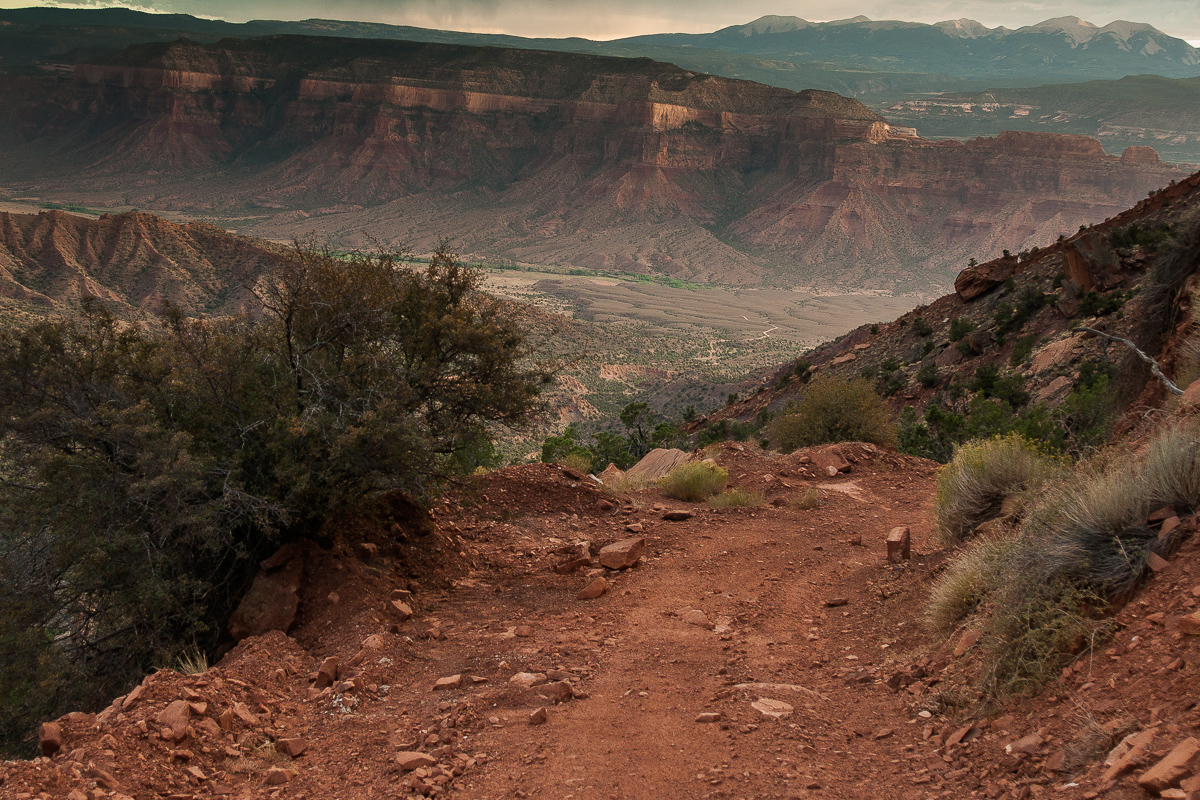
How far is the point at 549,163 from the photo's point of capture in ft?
552

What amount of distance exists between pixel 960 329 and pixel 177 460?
1075 inches

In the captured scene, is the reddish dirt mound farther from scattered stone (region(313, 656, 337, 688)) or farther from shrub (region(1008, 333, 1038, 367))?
shrub (region(1008, 333, 1038, 367))

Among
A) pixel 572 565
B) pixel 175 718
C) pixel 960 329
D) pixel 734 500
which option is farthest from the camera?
pixel 960 329

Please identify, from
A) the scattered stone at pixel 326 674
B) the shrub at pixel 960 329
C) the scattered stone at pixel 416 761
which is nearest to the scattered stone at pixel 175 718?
the scattered stone at pixel 326 674

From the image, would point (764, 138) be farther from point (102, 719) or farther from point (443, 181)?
point (102, 719)

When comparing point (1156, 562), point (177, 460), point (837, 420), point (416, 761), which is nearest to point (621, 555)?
point (416, 761)

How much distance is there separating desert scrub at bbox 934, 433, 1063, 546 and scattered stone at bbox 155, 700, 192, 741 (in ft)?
23.4

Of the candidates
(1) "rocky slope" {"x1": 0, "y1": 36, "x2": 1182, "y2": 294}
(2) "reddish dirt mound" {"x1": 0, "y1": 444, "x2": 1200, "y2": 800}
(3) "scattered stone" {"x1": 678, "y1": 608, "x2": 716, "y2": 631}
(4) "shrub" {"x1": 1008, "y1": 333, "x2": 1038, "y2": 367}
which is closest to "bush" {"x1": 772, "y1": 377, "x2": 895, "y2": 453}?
(4) "shrub" {"x1": 1008, "y1": 333, "x2": 1038, "y2": 367}

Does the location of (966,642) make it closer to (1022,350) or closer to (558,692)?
(558,692)

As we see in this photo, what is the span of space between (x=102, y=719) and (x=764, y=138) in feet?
550

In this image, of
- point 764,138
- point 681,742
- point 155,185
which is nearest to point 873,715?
point 681,742

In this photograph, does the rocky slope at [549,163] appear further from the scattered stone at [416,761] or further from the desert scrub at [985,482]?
the scattered stone at [416,761]

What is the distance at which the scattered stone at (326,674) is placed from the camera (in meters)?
6.77

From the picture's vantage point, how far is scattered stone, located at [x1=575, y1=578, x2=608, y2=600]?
8.80 meters
